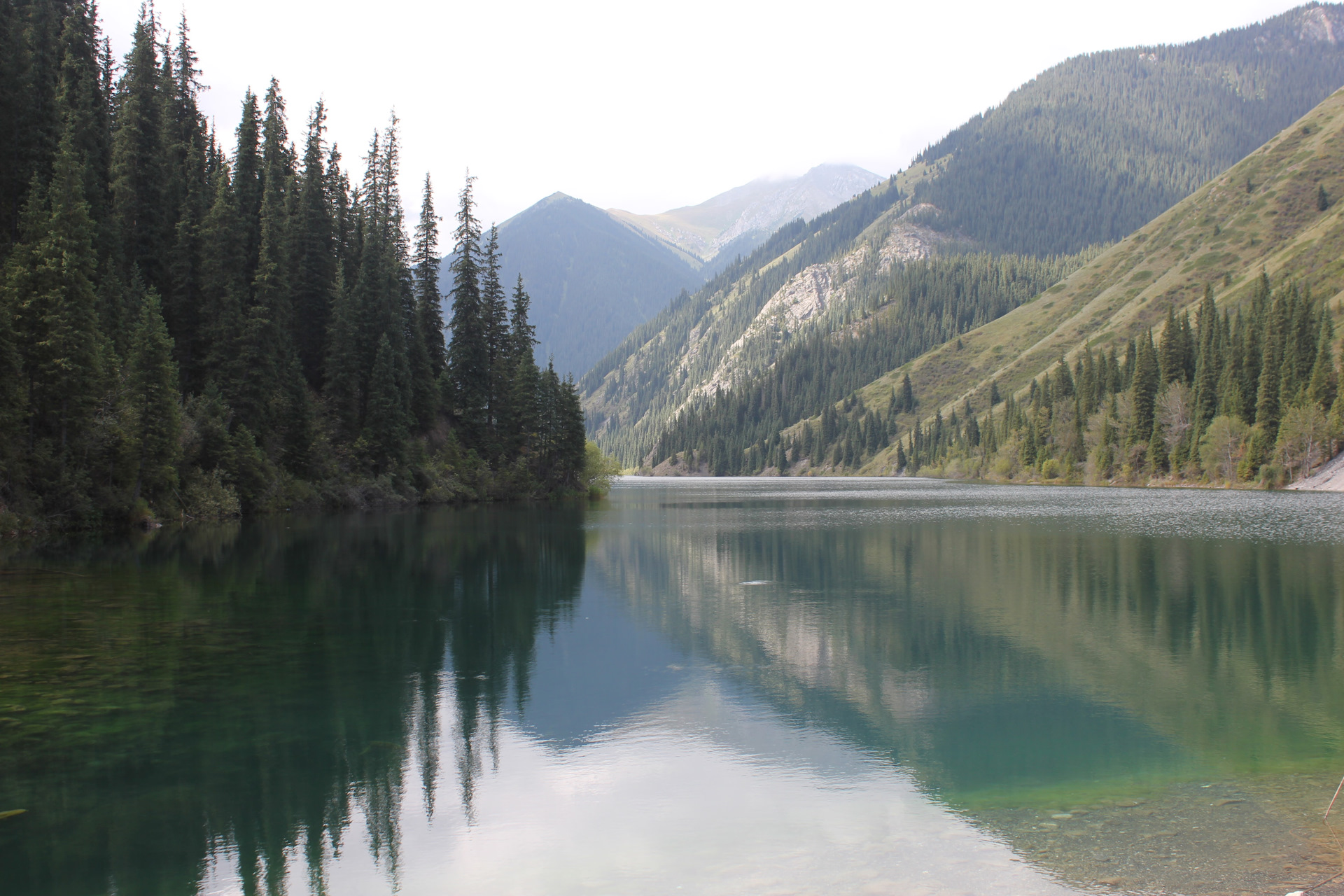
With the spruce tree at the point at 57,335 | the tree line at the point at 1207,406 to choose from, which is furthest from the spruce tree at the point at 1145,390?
the spruce tree at the point at 57,335

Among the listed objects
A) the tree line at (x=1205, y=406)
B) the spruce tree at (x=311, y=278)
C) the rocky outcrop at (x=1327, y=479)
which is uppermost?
the spruce tree at (x=311, y=278)

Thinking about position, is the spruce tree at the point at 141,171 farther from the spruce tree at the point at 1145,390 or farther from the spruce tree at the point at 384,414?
the spruce tree at the point at 1145,390

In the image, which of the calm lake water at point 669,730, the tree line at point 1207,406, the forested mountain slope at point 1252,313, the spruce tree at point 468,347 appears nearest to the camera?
the calm lake water at point 669,730

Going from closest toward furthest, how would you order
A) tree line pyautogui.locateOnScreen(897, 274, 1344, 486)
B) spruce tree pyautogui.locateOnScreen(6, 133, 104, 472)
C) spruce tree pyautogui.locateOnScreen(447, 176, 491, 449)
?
1. spruce tree pyautogui.locateOnScreen(6, 133, 104, 472)
2. spruce tree pyautogui.locateOnScreen(447, 176, 491, 449)
3. tree line pyautogui.locateOnScreen(897, 274, 1344, 486)

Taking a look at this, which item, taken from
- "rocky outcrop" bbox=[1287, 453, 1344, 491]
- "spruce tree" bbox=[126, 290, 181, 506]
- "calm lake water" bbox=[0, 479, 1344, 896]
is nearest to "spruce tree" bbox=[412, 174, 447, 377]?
"spruce tree" bbox=[126, 290, 181, 506]

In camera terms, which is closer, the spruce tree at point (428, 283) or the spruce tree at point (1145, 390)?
the spruce tree at point (428, 283)

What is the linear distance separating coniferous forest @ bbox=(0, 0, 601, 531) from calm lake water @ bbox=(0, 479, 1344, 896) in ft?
57.8

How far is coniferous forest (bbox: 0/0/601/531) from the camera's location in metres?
45.0

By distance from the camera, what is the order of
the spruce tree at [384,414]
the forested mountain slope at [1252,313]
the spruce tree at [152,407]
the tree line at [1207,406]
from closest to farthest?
1. the spruce tree at [152,407]
2. the spruce tree at [384,414]
3. the tree line at [1207,406]
4. the forested mountain slope at [1252,313]

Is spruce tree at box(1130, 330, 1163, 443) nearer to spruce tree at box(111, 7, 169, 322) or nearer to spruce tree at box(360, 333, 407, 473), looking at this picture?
spruce tree at box(360, 333, 407, 473)

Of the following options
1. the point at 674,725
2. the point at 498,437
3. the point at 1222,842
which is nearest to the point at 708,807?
the point at 674,725

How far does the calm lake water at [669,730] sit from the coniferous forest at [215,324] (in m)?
17.6

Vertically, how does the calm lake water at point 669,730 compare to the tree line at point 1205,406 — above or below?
below

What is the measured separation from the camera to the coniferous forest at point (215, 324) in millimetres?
45031
